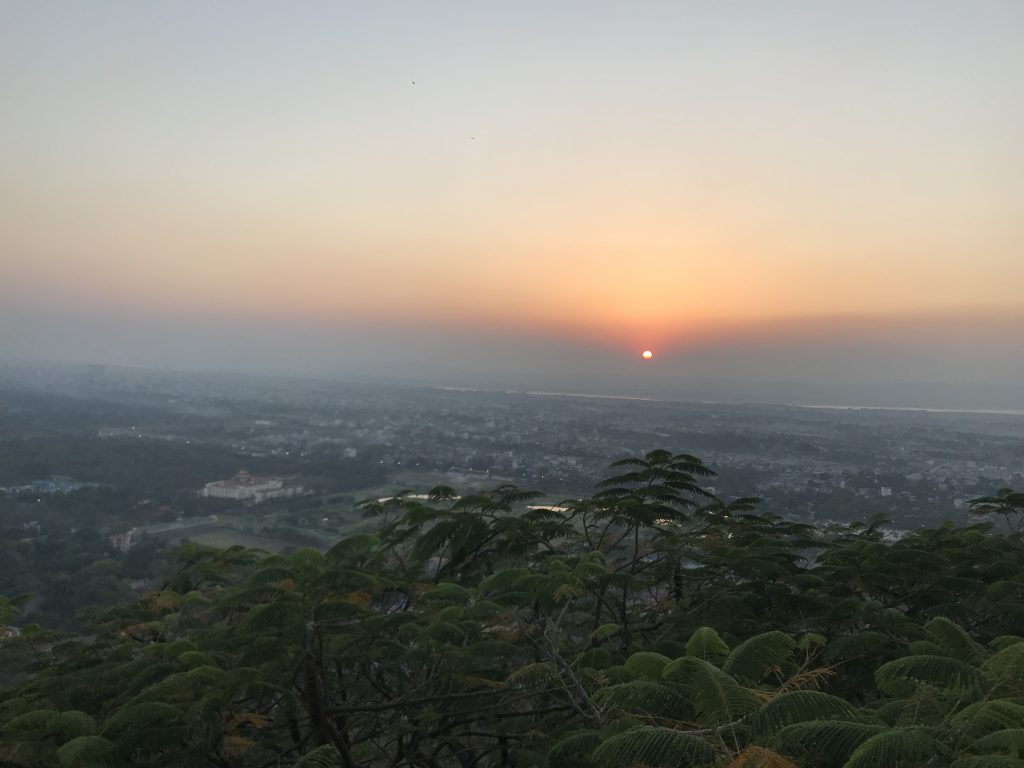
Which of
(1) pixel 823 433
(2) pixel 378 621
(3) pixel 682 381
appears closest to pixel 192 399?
(1) pixel 823 433

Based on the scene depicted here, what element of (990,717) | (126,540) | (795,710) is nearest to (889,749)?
(795,710)

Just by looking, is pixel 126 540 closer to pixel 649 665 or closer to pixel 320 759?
pixel 320 759

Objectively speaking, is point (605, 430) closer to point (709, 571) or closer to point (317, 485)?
point (317, 485)

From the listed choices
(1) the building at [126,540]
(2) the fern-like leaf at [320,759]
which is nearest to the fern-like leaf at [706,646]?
(2) the fern-like leaf at [320,759]

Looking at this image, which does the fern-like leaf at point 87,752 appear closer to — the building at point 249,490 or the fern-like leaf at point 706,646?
the fern-like leaf at point 706,646

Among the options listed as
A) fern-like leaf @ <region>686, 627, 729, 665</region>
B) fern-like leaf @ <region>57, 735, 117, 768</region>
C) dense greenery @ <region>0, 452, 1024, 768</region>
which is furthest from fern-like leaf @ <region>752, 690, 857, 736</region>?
fern-like leaf @ <region>57, 735, 117, 768</region>

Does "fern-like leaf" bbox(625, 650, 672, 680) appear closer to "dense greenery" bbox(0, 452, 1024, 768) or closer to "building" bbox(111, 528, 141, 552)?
"dense greenery" bbox(0, 452, 1024, 768)
